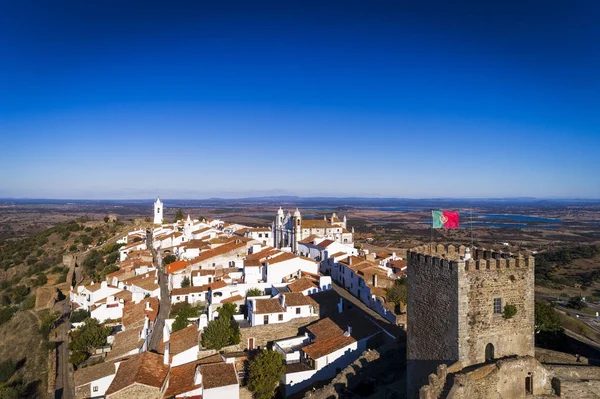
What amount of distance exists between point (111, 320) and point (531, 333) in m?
30.1

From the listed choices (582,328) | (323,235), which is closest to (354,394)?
(582,328)

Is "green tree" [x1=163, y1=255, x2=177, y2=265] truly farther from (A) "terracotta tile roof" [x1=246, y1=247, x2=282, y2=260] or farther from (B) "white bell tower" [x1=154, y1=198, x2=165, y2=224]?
(B) "white bell tower" [x1=154, y1=198, x2=165, y2=224]

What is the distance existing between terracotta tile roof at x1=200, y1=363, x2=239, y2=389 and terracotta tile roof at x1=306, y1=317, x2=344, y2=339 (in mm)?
4979

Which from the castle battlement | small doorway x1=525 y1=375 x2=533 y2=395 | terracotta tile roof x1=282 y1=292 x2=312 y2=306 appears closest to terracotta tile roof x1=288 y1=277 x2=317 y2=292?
terracotta tile roof x1=282 y1=292 x2=312 y2=306

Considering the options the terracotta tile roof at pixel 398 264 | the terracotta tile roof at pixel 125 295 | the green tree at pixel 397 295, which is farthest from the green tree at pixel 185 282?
the terracotta tile roof at pixel 398 264

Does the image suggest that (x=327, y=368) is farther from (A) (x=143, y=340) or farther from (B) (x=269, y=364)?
(A) (x=143, y=340)

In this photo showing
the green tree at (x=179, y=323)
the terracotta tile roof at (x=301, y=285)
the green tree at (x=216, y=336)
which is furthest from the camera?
the terracotta tile roof at (x=301, y=285)

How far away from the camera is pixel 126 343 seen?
2669cm

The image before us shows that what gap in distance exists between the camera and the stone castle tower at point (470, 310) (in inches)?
454

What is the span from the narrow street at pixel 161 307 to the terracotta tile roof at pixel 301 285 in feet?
31.3

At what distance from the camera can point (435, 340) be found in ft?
40.8

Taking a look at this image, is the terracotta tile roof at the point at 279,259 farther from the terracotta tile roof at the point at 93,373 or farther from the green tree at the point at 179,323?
the terracotta tile roof at the point at 93,373

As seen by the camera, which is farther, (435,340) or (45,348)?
(45,348)

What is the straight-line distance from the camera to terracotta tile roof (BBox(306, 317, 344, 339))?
22.8 metres
